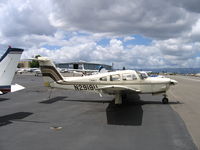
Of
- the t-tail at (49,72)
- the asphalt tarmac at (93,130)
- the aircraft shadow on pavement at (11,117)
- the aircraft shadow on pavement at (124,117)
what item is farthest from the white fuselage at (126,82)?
the aircraft shadow on pavement at (11,117)

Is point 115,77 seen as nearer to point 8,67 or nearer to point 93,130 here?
point 93,130

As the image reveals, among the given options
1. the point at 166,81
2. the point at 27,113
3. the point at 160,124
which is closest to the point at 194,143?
the point at 160,124

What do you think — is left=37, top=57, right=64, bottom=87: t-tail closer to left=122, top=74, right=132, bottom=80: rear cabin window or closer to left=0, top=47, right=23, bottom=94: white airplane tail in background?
left=122, top=74, right=132, bottom=80: rear cabin window

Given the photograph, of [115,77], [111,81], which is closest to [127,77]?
[115,77]

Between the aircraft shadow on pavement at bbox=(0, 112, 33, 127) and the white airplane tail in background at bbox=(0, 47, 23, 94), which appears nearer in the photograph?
the white airplane tail in background at bbox=(0, 47, 23, 94)

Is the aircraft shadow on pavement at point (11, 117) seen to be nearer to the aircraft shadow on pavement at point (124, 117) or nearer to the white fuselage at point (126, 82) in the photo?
the aircraft shadow on pavement at point (124, 117)

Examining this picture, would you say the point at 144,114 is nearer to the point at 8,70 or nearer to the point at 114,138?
the point at 114,138

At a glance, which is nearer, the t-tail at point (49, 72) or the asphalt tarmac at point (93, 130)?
the asphalt tarmac at point (93, 130)

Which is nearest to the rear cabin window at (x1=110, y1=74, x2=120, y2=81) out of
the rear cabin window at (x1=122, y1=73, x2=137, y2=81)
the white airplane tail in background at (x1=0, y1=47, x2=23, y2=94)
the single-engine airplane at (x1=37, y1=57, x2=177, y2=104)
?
the single-engine airplane at (x1=37, y1=57, x2=177, y2=104)

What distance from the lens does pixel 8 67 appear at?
7391 mm

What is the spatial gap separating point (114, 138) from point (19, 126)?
374 cm

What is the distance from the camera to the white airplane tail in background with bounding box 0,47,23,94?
285 inches

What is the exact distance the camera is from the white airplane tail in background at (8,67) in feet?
23.8

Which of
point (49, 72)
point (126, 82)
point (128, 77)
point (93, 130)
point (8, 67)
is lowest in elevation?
point (93, 130)
